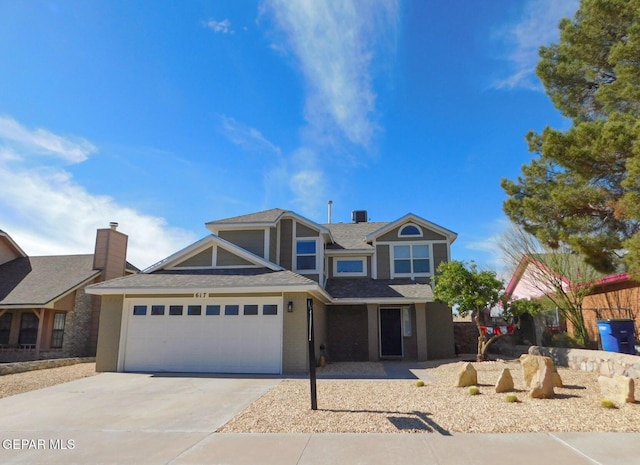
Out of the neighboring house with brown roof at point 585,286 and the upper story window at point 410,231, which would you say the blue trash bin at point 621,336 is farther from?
the upper story window at point 410,231

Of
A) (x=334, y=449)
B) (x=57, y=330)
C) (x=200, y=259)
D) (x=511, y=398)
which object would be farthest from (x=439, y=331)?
(x=57, y=330)

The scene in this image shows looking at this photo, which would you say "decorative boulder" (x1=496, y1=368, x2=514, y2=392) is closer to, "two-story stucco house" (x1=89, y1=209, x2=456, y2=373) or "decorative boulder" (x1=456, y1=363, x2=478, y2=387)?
"decorative boulder" (x1=456, y1=363, x2=478, y2=387)

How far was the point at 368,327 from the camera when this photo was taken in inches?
632

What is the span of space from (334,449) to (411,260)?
13.0 m

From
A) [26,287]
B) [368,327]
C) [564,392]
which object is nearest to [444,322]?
[368,327]

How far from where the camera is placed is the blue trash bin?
1060 cm

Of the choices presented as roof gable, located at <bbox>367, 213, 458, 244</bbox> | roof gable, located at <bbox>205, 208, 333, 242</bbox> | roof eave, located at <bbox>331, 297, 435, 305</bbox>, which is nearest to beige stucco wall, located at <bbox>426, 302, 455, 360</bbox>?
roof eave, located at <bbox>331, 297, 435, 305</bbox>

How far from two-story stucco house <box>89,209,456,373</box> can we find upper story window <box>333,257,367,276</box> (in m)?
0.04

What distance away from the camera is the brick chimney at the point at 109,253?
19766 millimetres

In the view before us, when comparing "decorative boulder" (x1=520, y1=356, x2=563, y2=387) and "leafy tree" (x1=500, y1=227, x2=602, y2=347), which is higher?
"leafy tree" (x1=500, y1=227, x2=602, y2=347)

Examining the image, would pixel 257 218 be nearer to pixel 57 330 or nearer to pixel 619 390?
pixel 57 330

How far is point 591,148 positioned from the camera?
903 cm

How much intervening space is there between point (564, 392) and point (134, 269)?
21.3 metres

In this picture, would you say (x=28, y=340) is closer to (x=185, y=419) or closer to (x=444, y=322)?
(x=185, y=419)
